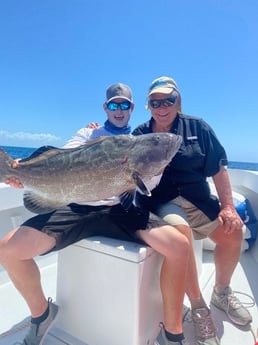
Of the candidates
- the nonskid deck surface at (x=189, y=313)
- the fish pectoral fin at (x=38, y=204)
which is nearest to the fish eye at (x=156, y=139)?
the fish pectoral fin at (x=38, y=204)

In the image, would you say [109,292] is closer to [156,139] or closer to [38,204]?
[38,204]

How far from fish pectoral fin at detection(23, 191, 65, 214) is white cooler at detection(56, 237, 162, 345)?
34 cm

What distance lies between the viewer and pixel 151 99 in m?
2.49

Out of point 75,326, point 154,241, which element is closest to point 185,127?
point 154,241

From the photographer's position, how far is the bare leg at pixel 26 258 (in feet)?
6.17

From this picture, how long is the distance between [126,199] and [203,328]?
3.62 ft

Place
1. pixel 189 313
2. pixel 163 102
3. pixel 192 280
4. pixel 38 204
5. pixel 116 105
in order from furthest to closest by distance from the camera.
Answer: pixel 116 105, pixel 163 102, pixel 189 313, pixel 192 280, pixel 38 204

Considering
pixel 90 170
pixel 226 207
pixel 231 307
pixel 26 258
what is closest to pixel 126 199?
pixel 90 170

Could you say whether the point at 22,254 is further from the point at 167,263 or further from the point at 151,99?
the point at 151,99

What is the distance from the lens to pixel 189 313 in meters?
2.35

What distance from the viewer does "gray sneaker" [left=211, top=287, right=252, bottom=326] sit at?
91.0 inches

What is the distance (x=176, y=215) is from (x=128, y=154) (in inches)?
24.5

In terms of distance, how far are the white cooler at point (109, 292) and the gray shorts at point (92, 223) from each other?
0.07 metres

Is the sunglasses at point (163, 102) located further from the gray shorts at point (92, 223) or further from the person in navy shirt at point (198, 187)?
the gray shorts at point (92, 223)
